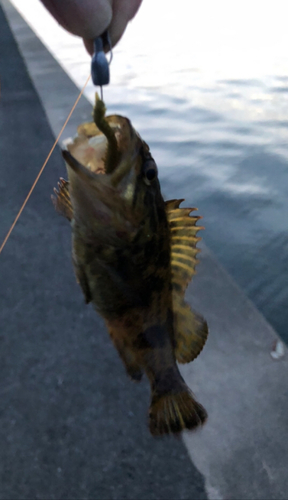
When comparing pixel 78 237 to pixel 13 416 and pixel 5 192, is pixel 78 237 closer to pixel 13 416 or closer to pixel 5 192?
pixel 13 416

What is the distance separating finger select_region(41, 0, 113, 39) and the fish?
1.05 feet

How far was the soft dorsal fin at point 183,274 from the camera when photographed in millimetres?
1888

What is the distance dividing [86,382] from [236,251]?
118 inches

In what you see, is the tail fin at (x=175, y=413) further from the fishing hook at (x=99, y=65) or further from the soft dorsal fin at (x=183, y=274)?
the fishing hook at (x=99, y=65)

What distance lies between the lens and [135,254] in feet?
5.40

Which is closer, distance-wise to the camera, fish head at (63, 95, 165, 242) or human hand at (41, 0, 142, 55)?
human hand at (41, 0, 142, 55)

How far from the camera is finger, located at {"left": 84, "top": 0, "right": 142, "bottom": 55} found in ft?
4.90

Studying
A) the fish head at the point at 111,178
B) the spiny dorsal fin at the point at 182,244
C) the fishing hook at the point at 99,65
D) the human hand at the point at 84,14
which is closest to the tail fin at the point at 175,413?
the spiny dorsal fin at the point at 182,244

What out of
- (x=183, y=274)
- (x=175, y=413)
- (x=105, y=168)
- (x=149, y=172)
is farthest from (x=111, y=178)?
(x=175, y=413)

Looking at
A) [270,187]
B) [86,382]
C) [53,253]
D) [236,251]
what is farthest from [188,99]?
[86,382]

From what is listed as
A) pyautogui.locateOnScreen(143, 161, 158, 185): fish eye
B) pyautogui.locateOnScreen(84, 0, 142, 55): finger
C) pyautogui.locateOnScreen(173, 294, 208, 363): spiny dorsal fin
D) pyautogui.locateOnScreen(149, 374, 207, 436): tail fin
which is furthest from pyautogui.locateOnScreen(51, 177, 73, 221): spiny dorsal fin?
pyautogui.locateOnScreen(149, 374, 207, 436): tail fin

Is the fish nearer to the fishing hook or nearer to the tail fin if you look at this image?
the tail fin

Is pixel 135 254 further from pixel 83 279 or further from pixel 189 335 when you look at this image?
pixel 189 335

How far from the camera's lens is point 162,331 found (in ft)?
6.31
